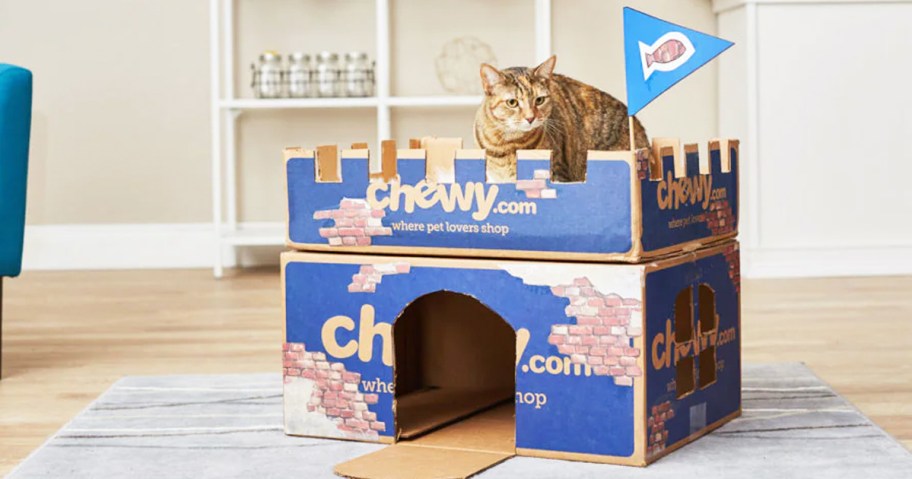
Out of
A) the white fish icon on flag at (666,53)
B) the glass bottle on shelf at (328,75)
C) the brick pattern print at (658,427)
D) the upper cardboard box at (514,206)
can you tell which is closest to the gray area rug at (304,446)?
the brick pattern print at (658,427)

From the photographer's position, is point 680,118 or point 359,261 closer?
point 359,261

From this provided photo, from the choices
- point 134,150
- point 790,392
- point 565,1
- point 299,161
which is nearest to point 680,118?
point 565,1

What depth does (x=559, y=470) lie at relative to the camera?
1.52m

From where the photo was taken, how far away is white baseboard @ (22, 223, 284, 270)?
13.3 ft

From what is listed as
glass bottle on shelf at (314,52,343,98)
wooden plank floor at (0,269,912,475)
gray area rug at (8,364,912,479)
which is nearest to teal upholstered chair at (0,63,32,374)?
wooden plank floor at (0,269,912,475)

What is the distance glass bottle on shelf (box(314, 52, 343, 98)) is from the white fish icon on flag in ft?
7.76

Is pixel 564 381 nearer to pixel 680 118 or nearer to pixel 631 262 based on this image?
pixel 631 262

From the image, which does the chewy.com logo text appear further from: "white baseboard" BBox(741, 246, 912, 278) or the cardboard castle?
"white baseboard" BBox(741, 246, 912, 278)

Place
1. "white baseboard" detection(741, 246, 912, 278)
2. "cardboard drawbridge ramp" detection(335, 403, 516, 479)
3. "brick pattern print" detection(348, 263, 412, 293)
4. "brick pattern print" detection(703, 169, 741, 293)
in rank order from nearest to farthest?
"cardboard drawbridge ramp" detection(335, 403, 516, 479) → "brick pattern print" detection(348, 263, 412, 293) → "brick pattern print" detection(703, 169, 741, 293) → "white baseboard" detection(741, 246, 912, 278)

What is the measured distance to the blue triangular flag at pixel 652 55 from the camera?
5.03ft

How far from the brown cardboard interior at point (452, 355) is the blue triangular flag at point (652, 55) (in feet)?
1.66

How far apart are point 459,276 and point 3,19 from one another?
9.73 ft

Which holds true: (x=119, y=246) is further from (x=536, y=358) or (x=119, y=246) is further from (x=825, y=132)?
(x=536, y=358)

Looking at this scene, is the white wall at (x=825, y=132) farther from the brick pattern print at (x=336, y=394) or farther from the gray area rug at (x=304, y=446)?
the brick pattern print at (x=336, y=394)
